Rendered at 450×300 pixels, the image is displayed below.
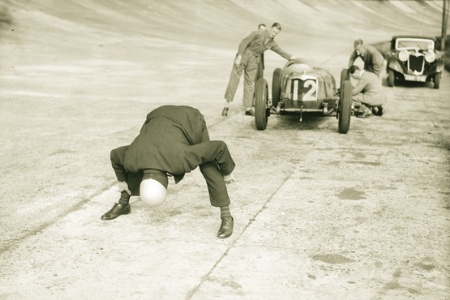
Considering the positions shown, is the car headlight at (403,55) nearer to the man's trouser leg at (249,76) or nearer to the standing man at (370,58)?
the standing man at (370,58)

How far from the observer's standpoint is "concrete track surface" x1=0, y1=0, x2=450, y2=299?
15.1 feet

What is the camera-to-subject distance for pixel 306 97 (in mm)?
10133

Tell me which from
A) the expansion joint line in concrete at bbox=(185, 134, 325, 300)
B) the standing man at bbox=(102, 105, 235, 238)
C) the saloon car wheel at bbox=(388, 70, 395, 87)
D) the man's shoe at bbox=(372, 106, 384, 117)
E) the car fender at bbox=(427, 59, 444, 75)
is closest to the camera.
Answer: the expansion joint line in concrete at bbox=(185, 134, 325, 300)

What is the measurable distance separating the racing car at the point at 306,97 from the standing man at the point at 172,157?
474 centimetres

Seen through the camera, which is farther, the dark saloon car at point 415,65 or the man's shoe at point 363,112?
the dark saloon car at point 415,65

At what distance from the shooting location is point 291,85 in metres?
10.2

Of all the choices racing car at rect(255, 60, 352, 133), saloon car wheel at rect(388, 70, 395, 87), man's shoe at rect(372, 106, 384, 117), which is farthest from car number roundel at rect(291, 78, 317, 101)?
saloon car wheel at rect(388, 70, 395, 87)

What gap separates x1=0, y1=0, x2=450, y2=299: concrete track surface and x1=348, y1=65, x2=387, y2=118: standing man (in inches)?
16.2

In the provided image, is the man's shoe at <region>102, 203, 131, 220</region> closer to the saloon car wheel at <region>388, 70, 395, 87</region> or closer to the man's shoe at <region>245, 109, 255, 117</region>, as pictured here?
the man's shoe at <region>245, 109, 255, 117</region>

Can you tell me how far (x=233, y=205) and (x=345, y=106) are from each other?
4006 millimetres

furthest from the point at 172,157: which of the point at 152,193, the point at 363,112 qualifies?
the point at 363,112

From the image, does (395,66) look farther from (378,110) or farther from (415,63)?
(378,110)

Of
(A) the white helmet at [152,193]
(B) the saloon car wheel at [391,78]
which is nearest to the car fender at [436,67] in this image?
(B) the saloon car wheel at [391,78]

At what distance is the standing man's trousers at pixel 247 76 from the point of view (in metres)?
11.4
